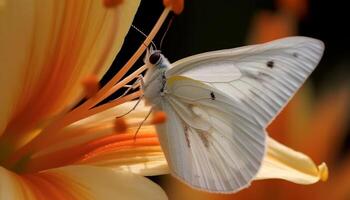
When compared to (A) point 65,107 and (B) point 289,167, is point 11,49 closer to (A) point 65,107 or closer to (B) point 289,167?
(A) point 65,107

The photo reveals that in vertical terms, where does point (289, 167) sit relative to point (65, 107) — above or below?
below

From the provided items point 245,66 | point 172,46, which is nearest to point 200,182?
point 245,66

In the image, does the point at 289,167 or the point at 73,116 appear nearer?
the point at 73,116

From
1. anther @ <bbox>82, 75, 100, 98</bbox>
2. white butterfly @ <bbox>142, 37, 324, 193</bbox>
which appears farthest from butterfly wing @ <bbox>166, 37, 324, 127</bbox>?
anther @ <bbox>82, 75, 100, 98</bbox>

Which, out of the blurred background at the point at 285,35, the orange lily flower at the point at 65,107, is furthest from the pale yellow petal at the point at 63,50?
the blurred background at the point at 285,35

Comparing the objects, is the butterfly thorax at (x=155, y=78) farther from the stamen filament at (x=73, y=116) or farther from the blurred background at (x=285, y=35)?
the blurred background at (x=285, y=35)

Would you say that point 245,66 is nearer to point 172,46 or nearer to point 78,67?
point 78,67

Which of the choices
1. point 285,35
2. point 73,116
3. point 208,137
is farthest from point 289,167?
point 285,35
